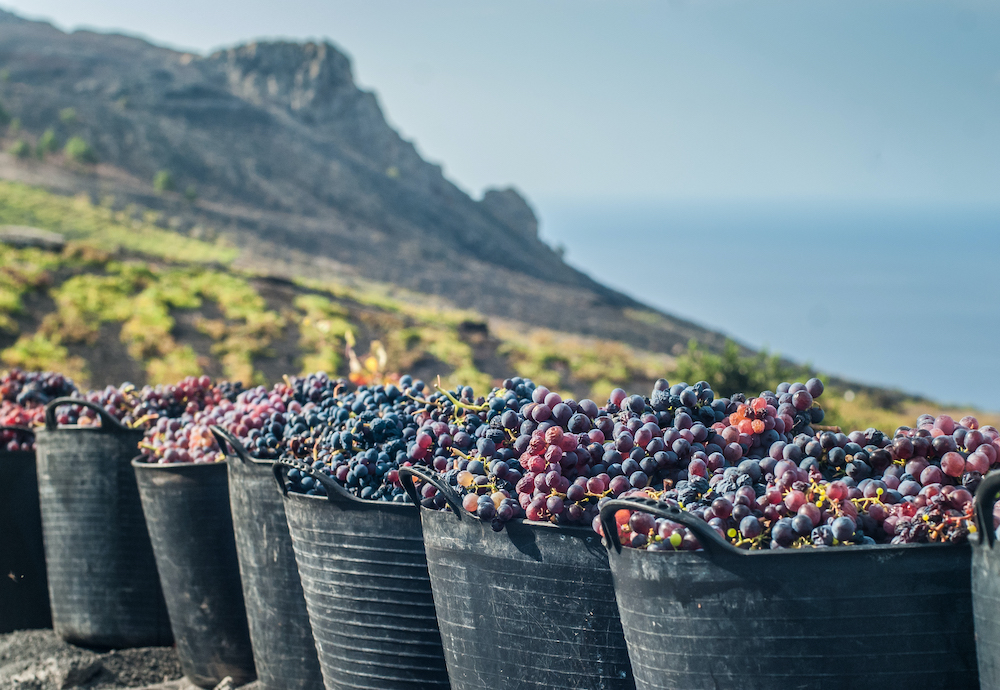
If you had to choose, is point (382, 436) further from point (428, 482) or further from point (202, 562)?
point (202, 562)

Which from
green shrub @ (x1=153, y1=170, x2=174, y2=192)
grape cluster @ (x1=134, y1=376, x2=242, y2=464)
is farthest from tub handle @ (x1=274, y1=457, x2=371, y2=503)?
green shrub @ (x1=153, y1=170, x2=174, y2=192)

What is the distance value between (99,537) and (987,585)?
11.9 feet

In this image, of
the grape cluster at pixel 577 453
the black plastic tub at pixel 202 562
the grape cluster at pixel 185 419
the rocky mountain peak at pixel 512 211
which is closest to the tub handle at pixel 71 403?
the grape cluster at pixel 185 419

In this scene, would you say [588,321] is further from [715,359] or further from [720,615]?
[720,615]

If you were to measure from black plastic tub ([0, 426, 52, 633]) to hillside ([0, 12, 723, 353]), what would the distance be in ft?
106

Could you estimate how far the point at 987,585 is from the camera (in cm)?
170

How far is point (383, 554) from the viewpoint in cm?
275

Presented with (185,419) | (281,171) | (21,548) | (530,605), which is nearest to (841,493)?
(530,605)

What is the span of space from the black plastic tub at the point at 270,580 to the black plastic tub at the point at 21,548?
5.46 ft

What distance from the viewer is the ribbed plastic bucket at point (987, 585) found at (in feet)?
5.51

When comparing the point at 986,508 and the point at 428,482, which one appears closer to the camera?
the point at 986,508

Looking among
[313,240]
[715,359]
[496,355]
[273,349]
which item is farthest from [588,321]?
[715,359]

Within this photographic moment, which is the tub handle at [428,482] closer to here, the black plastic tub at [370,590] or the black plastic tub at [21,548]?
the black plastic tub at [370,590]

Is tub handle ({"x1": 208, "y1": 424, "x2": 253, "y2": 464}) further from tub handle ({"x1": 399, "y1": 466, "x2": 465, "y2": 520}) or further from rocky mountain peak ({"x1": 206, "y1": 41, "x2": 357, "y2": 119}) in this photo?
rocky mountain peak ({"x1": 206, "y1": 41, "x2": 357, "y2": 119})
